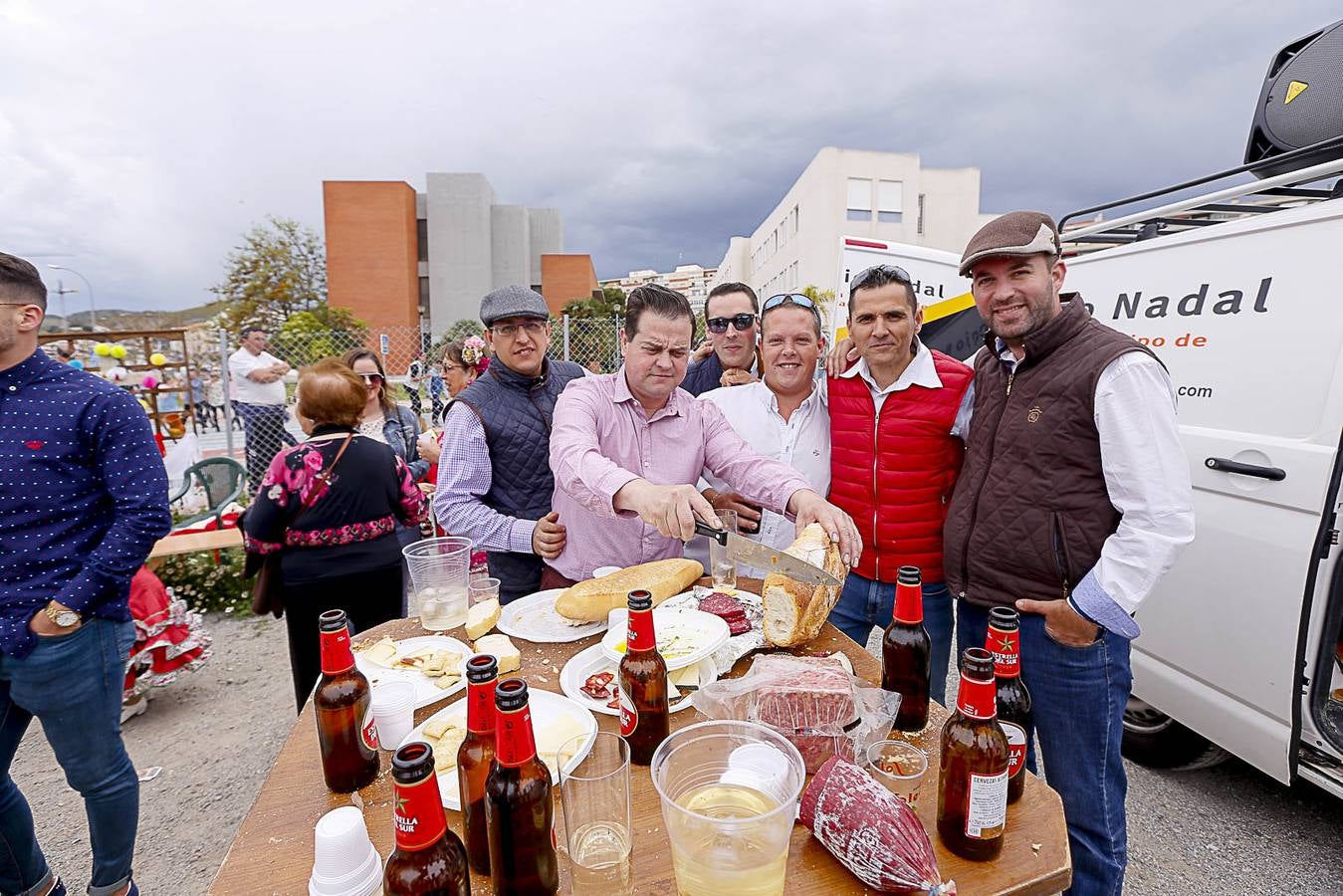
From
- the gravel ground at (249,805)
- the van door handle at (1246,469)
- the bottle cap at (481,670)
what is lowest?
the gravel ground at (249,805)

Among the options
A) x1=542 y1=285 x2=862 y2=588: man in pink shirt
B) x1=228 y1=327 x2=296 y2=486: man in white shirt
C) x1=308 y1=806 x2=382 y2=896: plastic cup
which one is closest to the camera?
x1=308 y1=806 x2=382 y2=896: plastic cup

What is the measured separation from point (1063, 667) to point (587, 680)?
169cm

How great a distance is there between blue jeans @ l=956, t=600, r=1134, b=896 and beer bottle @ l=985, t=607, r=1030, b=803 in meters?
0.64

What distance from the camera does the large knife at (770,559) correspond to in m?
1.86

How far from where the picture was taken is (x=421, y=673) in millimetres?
1884

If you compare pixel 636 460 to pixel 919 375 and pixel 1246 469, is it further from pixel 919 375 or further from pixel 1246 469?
pixel 1246 469

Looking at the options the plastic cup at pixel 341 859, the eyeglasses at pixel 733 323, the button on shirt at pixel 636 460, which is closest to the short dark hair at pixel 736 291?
the eyeglasses at pixel 733 323

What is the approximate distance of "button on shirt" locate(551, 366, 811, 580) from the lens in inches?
103

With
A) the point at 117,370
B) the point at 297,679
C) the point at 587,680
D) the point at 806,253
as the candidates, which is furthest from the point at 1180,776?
the point at 806,253

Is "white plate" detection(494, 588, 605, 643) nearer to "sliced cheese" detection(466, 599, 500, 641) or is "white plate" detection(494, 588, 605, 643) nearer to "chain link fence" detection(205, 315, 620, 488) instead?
"sliced cheese" detection(466, 599, 500, 641)

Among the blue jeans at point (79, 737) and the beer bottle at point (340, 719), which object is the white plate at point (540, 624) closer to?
the beer bottle at point (340, 719)

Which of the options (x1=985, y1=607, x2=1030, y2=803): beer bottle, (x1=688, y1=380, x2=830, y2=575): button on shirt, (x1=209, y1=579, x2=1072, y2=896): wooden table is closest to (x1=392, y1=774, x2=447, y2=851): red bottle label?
(x1=209, y1=579, x2=1072, y2=896): wooden table

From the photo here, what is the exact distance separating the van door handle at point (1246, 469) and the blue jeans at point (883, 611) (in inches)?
51.6

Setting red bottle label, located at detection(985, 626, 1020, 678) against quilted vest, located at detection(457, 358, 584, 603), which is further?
quilted vest, located at detection(457, 358, 584, 603)
